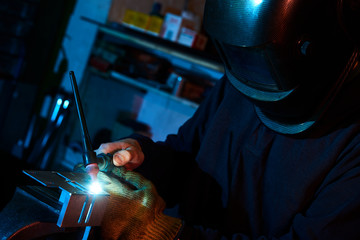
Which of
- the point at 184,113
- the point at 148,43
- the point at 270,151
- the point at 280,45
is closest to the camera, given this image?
the point at 280,45

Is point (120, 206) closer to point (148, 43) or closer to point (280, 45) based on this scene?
point (280, 45)

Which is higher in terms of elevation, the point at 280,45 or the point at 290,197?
the point at 280,45

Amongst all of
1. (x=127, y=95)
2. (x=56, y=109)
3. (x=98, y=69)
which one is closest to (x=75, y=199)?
(x=56, y=109)

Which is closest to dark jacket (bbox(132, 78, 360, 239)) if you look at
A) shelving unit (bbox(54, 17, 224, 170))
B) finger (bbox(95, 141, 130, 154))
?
finger (bbox(95, 141, 130, 154))

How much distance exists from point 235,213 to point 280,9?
707mm

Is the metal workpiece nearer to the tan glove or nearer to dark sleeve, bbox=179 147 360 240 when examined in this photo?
the tan glove

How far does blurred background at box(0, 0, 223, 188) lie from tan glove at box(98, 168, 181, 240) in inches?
Result: 76.9

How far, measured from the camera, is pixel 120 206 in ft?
2.83

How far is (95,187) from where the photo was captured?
83 cm

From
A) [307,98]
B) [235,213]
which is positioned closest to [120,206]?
[235,213]

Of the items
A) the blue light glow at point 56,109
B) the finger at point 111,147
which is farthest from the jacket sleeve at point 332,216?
the blue light glow at point 56,109

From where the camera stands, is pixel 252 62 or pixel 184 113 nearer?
pixel 252 62

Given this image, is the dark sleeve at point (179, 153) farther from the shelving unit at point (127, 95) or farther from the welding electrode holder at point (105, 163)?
the shelving unit at point (127, 95)

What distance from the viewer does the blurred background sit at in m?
3.01
